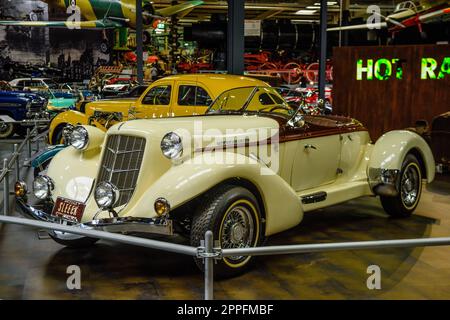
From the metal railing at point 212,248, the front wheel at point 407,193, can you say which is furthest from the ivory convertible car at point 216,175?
the metal railing at point 212,248

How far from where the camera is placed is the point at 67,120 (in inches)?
451

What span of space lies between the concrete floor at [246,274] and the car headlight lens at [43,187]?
0.57 m

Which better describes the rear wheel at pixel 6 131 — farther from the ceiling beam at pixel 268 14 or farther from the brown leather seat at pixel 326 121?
the ceiling beam at pixel 268 14

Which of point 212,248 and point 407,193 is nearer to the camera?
point 212,248

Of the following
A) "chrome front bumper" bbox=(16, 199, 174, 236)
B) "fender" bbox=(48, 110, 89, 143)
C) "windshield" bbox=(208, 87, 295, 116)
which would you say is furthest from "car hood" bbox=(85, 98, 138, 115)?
"chrome front bumper" bbox=(16, 199, 174, 236)

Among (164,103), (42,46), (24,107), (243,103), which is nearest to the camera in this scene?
(243,103)

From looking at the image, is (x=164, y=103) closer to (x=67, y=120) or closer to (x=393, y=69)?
(x=67, y=120)

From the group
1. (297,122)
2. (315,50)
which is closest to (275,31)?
(315,50)

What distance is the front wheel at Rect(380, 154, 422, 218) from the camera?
649 centimetres

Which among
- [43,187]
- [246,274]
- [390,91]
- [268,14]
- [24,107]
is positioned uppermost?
[268,14]

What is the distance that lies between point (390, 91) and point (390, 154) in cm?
488

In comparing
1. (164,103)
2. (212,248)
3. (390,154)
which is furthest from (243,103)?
(164,103)

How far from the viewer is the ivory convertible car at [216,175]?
4.38 m
